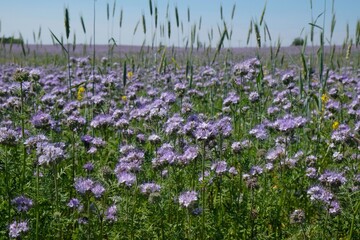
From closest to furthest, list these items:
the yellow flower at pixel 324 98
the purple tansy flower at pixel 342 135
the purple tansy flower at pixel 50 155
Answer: the purple tansy flower at pixel 50 155, the purple tansy flower at pixel 342 135, the yellow flower at pixel 324 98

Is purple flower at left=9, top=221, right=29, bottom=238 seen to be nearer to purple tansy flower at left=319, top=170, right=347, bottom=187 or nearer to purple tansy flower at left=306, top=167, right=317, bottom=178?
purple tansy flower at left=319, top=170, right=347, bottom=187

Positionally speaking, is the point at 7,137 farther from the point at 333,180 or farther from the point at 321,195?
the point at 333,180

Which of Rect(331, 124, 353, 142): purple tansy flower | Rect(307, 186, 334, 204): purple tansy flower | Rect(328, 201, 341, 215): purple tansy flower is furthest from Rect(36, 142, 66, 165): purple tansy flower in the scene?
Rect(331, 124, 353, 142): purple tansy flower

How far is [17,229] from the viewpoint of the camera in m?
3.28

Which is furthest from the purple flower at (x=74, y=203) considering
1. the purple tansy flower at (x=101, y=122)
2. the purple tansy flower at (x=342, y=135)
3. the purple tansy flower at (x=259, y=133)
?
the purple tansy flower at (x=342, y=135)

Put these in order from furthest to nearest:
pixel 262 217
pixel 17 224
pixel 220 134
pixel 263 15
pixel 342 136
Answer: pixel 263 15 → pixel 342 136 → pixel 220 134 → pixel 262 217 → pixel 17 224

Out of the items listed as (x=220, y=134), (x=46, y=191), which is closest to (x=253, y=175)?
(x=220, y=134)

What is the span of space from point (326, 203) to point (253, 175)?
896 mm

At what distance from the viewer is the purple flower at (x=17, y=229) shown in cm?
325

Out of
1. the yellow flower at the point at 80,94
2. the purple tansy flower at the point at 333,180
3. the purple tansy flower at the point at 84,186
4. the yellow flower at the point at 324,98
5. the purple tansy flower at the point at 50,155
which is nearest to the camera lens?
the purple tansy flower at the point at 84,186

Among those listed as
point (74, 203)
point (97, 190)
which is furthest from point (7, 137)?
point (97, 190)

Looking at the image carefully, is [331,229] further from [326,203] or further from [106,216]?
[106,216]

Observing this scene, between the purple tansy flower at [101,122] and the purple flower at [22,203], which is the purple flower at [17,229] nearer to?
the purple flower at [22,203]

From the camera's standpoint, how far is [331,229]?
12.5 ft
